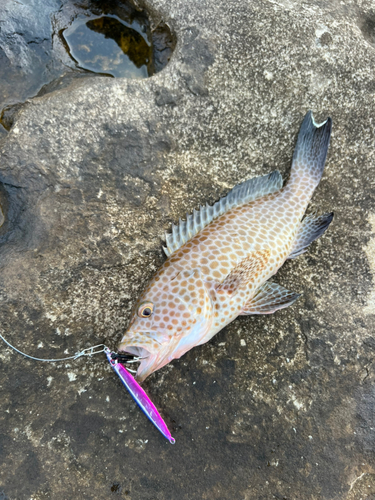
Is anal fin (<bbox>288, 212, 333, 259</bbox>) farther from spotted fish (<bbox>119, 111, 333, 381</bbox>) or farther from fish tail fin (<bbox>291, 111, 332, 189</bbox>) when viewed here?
fish tail fin (<bbox>291, 111, 332, 189</bbox>)

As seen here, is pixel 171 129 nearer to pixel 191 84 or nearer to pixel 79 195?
pixel 191 84

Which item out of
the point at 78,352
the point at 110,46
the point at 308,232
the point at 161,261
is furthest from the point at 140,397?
the point at 110,46

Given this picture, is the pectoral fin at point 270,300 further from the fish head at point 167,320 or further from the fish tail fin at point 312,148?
the fish tail fin at point 312,148

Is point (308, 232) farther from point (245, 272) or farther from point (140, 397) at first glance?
point (140, 397)

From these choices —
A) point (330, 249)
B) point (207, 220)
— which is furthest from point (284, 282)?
point (207, 220)

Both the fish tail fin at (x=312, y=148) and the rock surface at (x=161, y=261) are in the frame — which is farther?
the fish tail fin at (x=312, y=148)

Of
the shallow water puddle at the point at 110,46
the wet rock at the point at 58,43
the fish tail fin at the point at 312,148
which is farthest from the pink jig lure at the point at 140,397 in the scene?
the shallow water puddle at the point at 110,46
